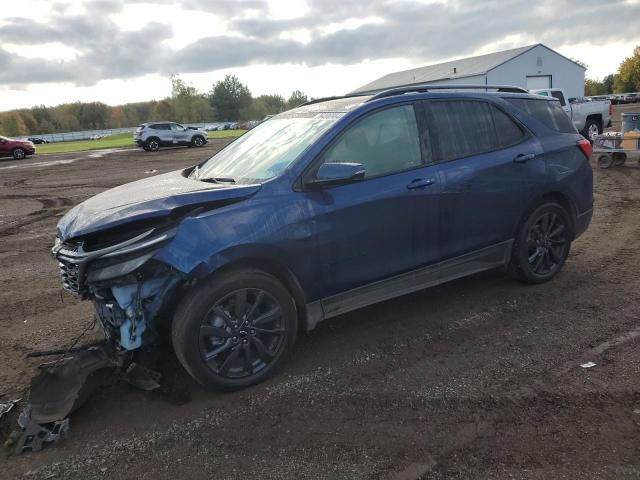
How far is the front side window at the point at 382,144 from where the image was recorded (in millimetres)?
3834

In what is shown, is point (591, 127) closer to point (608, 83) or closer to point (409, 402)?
point (409, 402)

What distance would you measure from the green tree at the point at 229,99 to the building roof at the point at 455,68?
108ft

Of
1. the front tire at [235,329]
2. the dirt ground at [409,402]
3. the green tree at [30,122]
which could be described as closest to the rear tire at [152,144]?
the dirt ground at [409,402]

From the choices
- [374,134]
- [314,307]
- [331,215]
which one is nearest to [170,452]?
[314,307]

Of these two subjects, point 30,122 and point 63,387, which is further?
point 30,122

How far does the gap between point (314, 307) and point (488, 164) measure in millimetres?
2094

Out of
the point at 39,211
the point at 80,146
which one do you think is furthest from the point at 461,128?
the point at 80,146

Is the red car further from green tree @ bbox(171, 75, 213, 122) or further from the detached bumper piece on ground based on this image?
green tree @ bbox(171, 75, 213, 122)

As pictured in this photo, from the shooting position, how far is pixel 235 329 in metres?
3.39

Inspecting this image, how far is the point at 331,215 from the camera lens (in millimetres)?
3637

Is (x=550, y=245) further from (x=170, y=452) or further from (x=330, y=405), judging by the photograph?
(x=170, y=452)

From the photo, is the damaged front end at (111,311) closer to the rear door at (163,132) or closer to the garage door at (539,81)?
the rear door at (163,132)

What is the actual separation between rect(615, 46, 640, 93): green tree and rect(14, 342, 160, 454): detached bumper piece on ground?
359 feet

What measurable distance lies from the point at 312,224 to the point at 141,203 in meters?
1.17
